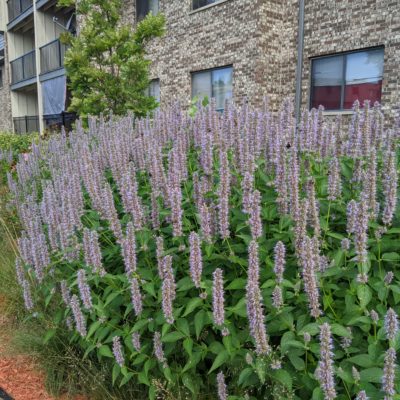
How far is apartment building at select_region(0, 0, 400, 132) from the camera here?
1082cm

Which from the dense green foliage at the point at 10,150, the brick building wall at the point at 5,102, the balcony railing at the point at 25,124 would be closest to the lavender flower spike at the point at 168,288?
the dense green foliage at the point at 10,150

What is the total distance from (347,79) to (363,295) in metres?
10.7

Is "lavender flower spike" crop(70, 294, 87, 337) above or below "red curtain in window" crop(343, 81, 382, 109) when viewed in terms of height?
below

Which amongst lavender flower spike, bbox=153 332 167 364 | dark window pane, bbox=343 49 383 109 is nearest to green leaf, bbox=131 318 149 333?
lavender flower spike, bbox=153 332 167 364

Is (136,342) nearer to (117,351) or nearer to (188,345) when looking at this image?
(117,351)

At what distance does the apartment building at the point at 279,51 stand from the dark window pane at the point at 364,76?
0.09 feet

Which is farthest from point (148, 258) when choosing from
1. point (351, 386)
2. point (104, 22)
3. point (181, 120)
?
point (104, 22)

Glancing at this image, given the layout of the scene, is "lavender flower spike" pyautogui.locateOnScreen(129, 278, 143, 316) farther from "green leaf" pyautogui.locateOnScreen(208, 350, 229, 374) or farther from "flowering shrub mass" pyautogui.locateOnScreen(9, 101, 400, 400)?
"green leaf" pyautogui.locateOnScreen(208, 350, 229, 374)

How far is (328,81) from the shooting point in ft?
39.4

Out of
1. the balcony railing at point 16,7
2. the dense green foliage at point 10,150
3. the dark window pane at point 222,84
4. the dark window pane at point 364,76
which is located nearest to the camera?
the dense green foliage at point 10,150

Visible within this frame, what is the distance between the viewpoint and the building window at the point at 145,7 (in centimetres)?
1658

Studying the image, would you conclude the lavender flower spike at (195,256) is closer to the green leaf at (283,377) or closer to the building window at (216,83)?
the green leaf at (283,377)

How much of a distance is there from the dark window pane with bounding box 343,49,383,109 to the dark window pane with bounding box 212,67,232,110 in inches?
155

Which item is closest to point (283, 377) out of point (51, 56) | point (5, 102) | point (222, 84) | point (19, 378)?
point (19, 378)
